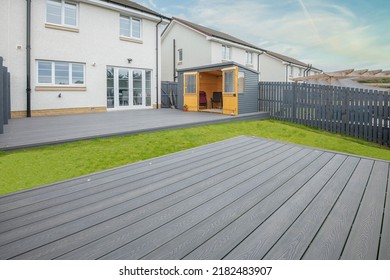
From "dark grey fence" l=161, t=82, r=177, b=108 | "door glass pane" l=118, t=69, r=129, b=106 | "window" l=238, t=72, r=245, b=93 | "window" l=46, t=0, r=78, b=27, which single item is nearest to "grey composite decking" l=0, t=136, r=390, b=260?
"window" l=238, t=72, r=245, b=93

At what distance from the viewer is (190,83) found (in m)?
14.8

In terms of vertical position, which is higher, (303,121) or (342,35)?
(342,35)

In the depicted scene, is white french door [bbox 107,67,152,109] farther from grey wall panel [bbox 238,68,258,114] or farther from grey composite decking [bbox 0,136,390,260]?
grey composite decking [bbox 0,136,390,260]

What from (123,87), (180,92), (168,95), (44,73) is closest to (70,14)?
(44,73)

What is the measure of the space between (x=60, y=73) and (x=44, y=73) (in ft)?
2.30

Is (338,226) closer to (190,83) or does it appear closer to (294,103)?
(294,103)

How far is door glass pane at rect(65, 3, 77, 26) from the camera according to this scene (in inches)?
508

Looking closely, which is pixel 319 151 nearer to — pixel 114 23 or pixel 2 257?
pixel 2 257

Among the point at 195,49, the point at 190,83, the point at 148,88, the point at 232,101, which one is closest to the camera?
the point at 232,101

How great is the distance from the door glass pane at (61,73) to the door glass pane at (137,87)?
3.72 metres

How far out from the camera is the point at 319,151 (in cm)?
488

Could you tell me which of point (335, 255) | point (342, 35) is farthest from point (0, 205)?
point (342, 35)
